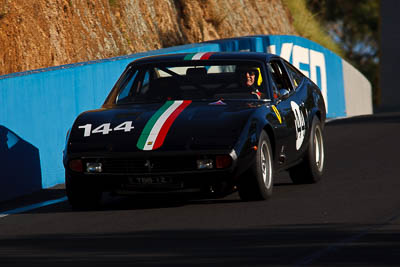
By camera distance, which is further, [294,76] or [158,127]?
[294,76]

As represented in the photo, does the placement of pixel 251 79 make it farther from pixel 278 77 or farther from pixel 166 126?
pixel 166 126

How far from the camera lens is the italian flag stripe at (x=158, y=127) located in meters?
9.43

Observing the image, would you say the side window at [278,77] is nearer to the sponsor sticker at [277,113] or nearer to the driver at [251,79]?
the driver at [251,79]

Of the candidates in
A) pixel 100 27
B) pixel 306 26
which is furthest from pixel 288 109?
pixel 306 26

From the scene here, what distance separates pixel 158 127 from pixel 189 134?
0.31 metres

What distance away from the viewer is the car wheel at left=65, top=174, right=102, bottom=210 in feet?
31.9

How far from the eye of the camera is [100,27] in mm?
24609

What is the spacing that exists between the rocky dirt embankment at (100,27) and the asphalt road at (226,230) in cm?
891

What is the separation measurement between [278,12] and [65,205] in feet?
104

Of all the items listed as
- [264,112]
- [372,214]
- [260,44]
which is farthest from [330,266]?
[260,44]

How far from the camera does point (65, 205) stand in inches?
415

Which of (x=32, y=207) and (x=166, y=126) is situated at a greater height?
(x=166, y=126)

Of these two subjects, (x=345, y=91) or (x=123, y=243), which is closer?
(x=123, y=243)

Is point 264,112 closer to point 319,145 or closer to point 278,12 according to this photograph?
point 319,145
